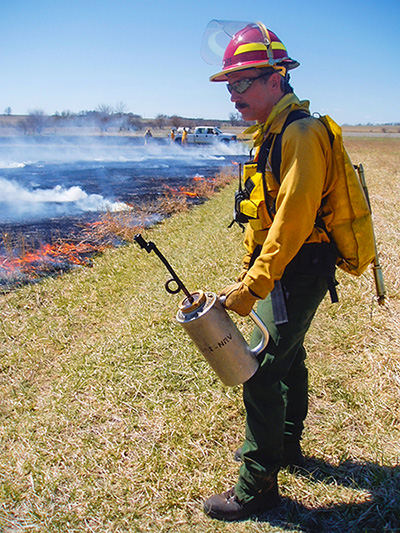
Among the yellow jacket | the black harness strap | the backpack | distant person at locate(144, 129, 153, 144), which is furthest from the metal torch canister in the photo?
distant person at locate(144, 129, 153, 144)

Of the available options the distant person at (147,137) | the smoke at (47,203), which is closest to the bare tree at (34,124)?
the distant person at (147,137)

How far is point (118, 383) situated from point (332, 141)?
246 centimetres

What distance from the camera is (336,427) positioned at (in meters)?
2.79

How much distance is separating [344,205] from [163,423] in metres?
1.91

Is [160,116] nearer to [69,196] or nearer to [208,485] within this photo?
[69,196]

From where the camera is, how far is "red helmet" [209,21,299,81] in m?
2.06

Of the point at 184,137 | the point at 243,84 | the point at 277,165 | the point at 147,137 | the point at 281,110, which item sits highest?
the point at 147,137

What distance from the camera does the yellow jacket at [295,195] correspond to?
5.85 ft

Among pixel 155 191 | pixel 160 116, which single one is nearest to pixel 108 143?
pixel 155 191

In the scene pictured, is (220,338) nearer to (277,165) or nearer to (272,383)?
(272,383)

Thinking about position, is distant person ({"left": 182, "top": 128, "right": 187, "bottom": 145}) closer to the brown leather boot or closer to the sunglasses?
the sunglasses

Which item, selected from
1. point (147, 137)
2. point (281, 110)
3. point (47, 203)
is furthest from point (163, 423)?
point (147, 137)

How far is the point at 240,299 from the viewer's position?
193cm

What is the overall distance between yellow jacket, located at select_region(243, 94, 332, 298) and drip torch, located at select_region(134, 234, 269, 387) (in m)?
0.21
